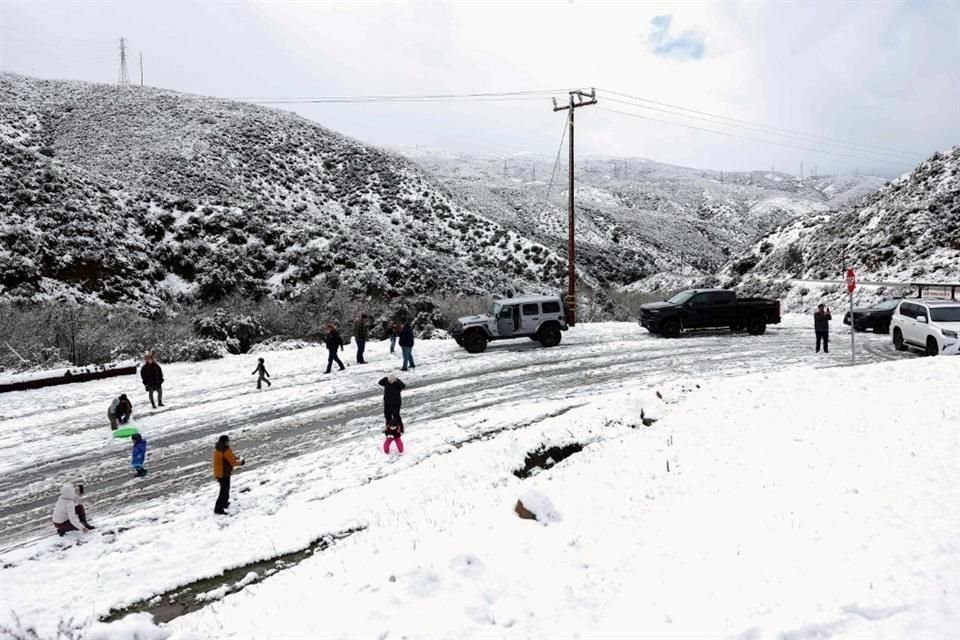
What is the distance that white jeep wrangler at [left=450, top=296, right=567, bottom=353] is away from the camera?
65.3 ft

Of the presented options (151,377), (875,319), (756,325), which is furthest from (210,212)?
(875,319)

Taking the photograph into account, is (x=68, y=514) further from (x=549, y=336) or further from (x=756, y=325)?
(x=756, y=325)

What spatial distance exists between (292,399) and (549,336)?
9709 millimetres

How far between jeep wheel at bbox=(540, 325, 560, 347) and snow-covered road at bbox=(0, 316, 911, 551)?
38 cm

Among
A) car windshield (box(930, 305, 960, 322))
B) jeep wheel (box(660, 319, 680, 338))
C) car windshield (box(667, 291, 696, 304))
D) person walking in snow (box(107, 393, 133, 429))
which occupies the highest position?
car windshield (box(667, 291, 696, 304))

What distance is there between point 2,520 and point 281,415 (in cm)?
564

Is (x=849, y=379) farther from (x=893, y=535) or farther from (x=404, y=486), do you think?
(x=404, y=486)

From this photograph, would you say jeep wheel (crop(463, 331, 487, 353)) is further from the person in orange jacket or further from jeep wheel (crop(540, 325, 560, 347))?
the person in orange jacket

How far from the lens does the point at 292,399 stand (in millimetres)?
14844

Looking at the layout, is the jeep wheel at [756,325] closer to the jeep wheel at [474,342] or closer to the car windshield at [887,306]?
the car windshield at [887,306]

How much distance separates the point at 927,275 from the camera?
1236 inches

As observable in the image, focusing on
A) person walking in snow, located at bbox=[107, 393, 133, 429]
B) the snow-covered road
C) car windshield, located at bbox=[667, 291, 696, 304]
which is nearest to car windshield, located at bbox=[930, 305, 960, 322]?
the snow-covered road

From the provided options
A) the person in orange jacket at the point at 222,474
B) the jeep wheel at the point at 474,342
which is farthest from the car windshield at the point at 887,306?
the person in orange jacket at the point at 222,474

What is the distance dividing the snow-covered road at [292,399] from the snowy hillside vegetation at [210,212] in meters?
16.7
